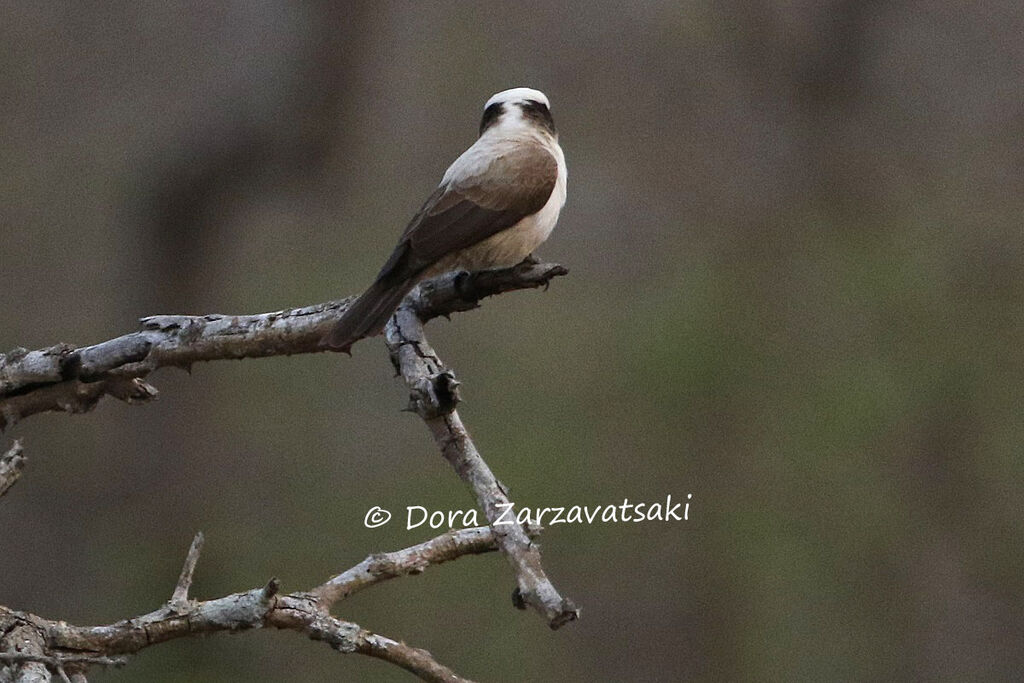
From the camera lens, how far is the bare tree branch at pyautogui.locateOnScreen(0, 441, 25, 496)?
2195 millimetres

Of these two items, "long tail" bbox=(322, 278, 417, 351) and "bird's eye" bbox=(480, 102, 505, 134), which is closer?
"long tail" bbox=(322, 278, 417, 351)

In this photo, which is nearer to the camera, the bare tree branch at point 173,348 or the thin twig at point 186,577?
the thin twig at point 186,577

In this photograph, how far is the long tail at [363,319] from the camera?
232 centimetres

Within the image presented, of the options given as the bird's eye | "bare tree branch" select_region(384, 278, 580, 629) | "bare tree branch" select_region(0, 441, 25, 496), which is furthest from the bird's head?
"bare tree branch" select_region(0, 441, 25, 496)

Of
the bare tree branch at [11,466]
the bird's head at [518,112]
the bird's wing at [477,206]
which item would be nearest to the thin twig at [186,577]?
the bare tree branch at [11,466]

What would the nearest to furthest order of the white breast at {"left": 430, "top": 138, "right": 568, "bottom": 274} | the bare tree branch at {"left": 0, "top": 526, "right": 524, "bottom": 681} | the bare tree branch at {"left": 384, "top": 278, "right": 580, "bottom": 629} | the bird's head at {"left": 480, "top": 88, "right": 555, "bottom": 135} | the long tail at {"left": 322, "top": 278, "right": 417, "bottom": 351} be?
the bare tree branch at {"left": 384, "top": 278, "right": 580, "bottom": 629} < the bare tree branch at {"left": 0, "top": 526, "right": 524, "bottom": 681} < the long tail at {"left": 322, "top": 278, "right": 417, "bottom": 351} < the white breast at {"left": 430, "top": 138, "right": 568, "bottom": 274} < the bird's head at {"left": 480, "top": 88, "right": 555, "bottom": 135}

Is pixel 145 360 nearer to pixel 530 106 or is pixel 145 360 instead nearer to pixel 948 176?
pixel 530 106

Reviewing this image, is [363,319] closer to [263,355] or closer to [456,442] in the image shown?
[263,355]

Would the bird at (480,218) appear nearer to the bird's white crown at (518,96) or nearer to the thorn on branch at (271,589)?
the bird's white crown at (518,96)

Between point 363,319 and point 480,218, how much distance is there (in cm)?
50

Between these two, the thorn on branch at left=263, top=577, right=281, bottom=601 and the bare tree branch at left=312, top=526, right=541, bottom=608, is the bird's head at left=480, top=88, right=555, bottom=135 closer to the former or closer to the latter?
the bare tree branch at left=312, top=526, right=541, bottom=608

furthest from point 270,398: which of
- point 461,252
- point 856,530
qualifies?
point 461,252

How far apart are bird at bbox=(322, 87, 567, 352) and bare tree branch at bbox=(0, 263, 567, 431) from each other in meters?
0.08

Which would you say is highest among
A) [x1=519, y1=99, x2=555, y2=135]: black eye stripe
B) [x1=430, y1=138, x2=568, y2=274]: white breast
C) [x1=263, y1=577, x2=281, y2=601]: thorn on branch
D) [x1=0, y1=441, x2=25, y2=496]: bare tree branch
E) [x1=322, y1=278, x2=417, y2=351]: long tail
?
[x1=519, y1=99, x2=555, y2=135]: black eye stripe
